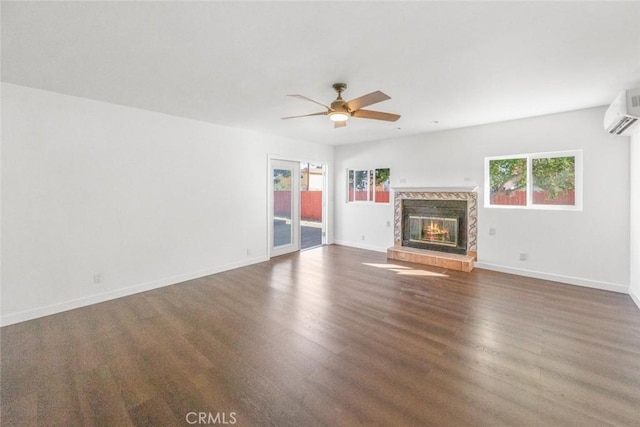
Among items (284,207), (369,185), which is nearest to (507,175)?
(369,185)

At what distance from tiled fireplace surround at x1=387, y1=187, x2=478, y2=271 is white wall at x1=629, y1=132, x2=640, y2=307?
6.26 feet

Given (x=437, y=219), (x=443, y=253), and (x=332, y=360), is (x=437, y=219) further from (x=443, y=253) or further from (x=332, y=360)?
(x=332, y=360)

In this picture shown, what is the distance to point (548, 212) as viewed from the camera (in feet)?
14.1

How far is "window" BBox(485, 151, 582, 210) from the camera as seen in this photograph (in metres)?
4.18

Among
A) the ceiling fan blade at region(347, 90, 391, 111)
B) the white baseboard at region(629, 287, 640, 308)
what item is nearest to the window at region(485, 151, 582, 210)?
the white baseboard at region(629, 287, 640, 308)

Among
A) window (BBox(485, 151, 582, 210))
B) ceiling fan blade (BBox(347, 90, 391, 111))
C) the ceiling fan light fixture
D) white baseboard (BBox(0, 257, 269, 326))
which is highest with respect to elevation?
ceiling fan blade (BBox(347, 90, 391, 111))

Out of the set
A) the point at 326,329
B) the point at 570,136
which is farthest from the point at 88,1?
the point at 570,136

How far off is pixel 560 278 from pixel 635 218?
1246 millimetres

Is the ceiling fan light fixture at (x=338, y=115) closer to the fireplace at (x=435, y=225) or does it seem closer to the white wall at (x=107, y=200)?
the white wall at (x=107, y=200)

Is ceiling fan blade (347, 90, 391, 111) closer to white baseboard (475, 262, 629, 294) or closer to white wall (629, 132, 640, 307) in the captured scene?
white wall (629, 132, 640, 307)

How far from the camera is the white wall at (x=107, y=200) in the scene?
300 centimetres

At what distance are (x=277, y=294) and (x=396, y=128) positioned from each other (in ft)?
12.1

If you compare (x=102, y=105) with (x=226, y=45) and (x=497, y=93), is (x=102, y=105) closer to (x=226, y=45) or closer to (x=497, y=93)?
(x=226, y=45)

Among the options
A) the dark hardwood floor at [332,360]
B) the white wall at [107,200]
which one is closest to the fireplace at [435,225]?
the dark hardwood floor at [332,360]
